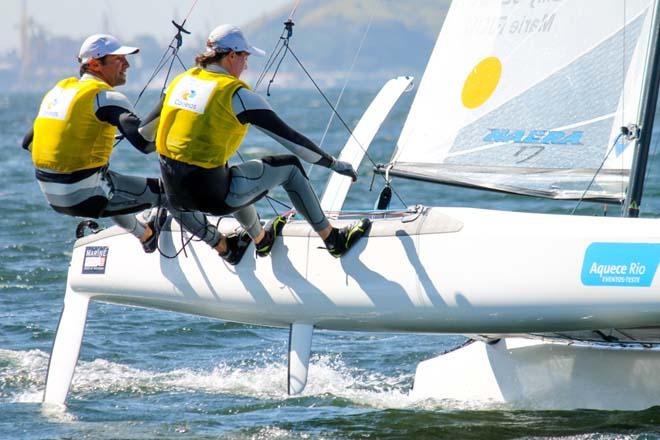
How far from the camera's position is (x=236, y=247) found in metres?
5.04

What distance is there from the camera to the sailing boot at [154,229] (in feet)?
17.0

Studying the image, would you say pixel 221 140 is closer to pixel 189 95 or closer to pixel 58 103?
pixel 189 95

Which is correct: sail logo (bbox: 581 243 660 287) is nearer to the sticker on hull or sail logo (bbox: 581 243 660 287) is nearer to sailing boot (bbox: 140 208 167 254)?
sailing boot (bbox: 140 208 167 254)

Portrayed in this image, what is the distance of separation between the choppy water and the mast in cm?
87

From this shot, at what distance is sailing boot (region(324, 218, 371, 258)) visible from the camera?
15.7 ft

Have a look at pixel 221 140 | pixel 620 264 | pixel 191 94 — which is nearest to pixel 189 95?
pixel 191 94

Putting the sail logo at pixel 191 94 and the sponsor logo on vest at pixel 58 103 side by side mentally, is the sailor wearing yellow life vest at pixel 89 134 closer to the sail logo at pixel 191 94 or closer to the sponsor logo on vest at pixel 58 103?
the sponsor logo on vest at pixel 58 103

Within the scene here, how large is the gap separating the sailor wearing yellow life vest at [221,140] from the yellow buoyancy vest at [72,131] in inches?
10.6

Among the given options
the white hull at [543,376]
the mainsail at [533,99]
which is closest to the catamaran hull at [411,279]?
the white hull at [543,376]

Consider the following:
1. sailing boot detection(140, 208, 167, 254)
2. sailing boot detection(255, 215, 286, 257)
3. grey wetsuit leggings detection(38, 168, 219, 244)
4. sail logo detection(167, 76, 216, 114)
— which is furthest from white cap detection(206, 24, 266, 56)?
sailing boot detection(140, 208, 167, 254)

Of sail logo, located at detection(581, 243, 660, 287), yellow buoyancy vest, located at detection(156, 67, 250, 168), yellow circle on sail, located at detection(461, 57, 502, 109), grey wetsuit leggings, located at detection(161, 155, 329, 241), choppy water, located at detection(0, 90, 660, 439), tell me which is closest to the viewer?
sail logo, located at detection(581, 243, 660, 287)

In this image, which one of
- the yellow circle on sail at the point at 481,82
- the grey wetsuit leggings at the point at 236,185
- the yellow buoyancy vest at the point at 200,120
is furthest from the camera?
the yellow circle on sail at the point at 481,82

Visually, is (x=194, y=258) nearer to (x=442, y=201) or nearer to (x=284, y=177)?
(x=284, y=177)

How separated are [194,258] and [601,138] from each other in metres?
1.86
